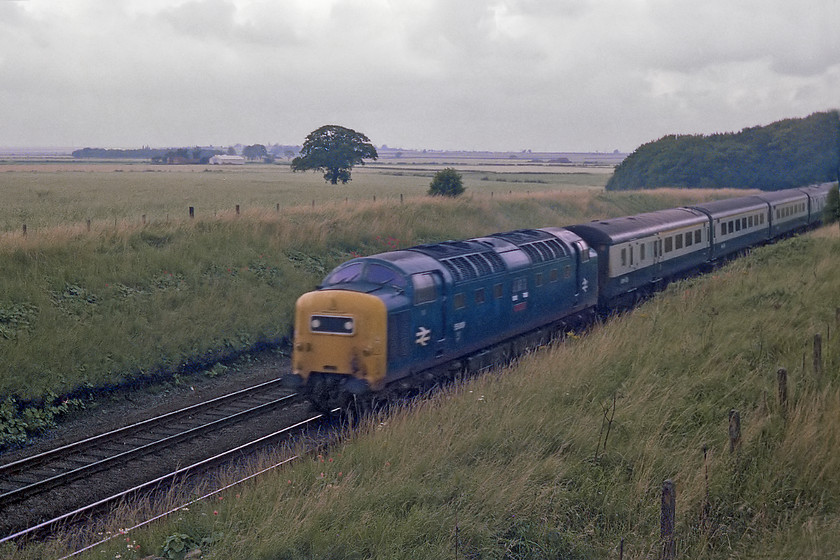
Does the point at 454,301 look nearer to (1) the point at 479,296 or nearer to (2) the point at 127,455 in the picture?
(1) the point at 479,296

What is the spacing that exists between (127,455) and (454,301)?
629cm

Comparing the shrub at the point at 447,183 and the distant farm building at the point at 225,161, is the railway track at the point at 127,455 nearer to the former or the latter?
the shrub at the point at 447,183

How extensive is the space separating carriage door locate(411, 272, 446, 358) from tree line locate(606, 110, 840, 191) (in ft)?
253

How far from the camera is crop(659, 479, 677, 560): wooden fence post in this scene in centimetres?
728

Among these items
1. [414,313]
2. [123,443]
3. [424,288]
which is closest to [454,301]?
[424,288]

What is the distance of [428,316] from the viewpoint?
14.2 m

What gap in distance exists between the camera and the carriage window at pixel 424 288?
45.6 feet

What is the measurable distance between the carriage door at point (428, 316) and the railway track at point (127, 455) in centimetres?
281

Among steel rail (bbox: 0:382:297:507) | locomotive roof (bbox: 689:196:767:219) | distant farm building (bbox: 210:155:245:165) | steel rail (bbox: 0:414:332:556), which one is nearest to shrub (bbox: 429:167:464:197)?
locomotive roof (bbox: 689:196:767:219)

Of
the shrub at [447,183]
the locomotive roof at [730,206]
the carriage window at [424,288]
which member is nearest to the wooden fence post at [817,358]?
the carriage window at [424,288]

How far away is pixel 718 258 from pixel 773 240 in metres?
9.56

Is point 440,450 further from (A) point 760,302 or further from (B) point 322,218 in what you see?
(B) point 322,218

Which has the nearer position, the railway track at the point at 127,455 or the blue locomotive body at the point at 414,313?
the railway track at the point at 127,455

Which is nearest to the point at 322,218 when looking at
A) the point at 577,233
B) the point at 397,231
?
the point at 397,231
